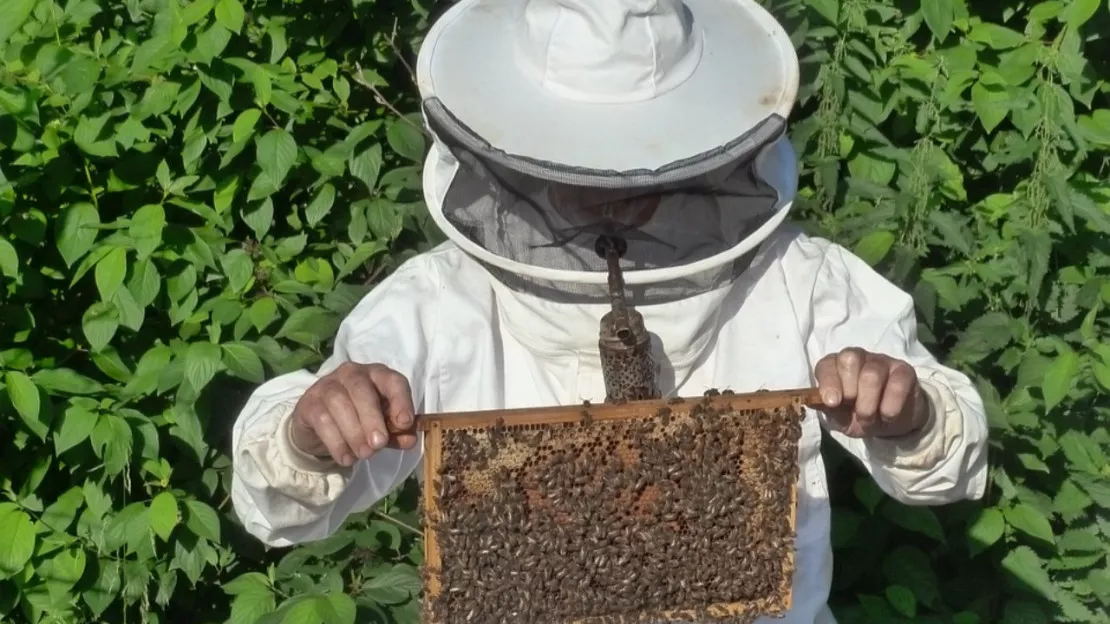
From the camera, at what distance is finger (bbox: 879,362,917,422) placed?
2184mm

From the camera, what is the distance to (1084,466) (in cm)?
372

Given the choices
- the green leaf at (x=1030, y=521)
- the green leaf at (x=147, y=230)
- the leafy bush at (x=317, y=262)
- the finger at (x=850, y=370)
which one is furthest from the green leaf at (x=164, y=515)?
the green leaf at (x=1030, y=521)

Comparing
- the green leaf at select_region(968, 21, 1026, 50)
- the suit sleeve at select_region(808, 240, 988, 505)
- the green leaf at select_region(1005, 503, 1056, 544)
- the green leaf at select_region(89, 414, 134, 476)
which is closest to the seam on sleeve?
the suit sleeve at select_region(808, 240, 988, 505)

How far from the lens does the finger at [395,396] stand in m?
2.10

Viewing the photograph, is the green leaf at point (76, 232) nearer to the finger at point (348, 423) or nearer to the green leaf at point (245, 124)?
the green leaf at point (245, 124)

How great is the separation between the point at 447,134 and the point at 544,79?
0.71 feet

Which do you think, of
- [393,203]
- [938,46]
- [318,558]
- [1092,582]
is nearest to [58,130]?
[393,203]

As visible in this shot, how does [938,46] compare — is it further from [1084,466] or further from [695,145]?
[695,145]

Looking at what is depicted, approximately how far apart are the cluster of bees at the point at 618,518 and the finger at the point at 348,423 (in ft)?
0.55

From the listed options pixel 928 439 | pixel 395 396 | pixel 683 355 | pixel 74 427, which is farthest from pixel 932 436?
pixel 74 427

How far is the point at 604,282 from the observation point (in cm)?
233

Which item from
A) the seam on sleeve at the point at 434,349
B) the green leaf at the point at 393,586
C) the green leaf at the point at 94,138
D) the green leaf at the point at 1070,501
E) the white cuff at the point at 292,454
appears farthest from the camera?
the green leaf at the point at 1070,501

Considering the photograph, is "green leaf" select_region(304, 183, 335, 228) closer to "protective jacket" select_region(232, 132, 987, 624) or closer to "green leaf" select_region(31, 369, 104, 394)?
"green leaf" select_region(31, 369, 104, 394)

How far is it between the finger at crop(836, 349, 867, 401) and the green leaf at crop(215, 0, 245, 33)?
190cm
